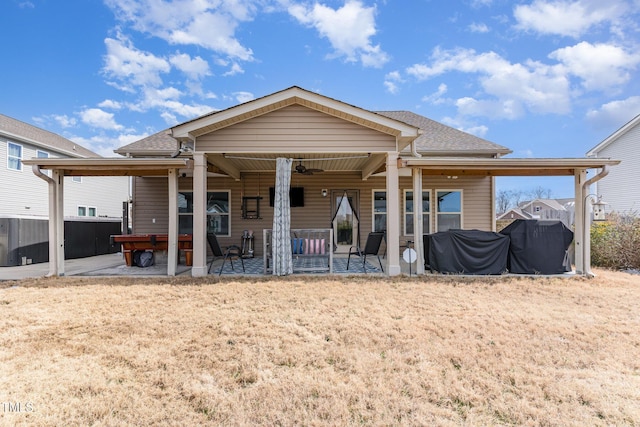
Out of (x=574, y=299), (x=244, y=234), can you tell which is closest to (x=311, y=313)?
(x=574, y=299)

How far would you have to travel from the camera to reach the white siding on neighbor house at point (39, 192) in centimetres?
1188

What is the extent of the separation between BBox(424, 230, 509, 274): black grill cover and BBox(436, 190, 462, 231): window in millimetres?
3013

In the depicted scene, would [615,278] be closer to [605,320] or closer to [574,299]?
[574,299]

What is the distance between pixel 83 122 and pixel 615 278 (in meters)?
21.8

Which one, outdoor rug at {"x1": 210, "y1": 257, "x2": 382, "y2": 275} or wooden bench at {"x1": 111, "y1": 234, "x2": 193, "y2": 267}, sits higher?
wooden bench at {"x1": 111, "y1": 234, "x2": 193, "y2": 267}

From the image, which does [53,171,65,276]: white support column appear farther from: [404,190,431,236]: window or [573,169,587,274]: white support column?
[573,169,587,274]: white support column

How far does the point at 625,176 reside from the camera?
46.9ft

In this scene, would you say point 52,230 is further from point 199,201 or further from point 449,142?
point 449,142

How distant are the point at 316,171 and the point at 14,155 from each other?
12.1m

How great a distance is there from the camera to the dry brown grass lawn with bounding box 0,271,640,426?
2.16m

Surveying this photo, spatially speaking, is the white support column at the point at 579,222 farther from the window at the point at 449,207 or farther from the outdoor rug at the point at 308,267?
the outdoor rug at the point at 308,267

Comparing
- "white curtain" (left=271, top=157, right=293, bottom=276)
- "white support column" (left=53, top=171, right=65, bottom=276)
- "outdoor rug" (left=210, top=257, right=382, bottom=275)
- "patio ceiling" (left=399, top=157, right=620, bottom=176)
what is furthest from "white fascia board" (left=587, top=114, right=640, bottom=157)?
"white support column" (left=53, top=171, right=65, bottom=276)

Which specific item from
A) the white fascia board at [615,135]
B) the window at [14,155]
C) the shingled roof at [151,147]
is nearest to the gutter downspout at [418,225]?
the shingled roof at [151,147]

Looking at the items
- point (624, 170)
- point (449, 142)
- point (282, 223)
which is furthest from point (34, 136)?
point (624, 170)
